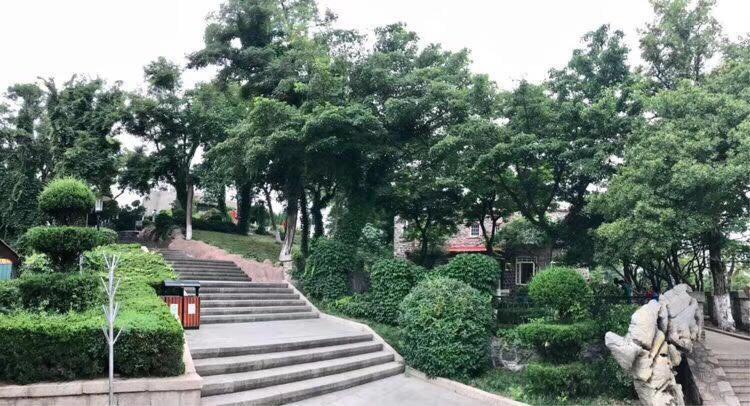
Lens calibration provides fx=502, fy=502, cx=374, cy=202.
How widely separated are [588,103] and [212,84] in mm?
14728

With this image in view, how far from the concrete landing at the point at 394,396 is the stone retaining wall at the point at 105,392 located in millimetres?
1827

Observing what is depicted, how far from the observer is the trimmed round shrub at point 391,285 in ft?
40.0

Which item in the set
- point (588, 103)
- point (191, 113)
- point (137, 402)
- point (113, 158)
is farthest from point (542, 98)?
point (113, 158)

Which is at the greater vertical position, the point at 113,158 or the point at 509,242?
the point at 113,158

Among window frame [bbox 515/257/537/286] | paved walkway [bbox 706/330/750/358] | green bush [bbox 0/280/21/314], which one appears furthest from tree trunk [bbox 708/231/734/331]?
green bush [bbox 0/280/21/314]

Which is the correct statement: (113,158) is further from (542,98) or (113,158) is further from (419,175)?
(542,98)

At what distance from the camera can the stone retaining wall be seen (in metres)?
→ 5.65

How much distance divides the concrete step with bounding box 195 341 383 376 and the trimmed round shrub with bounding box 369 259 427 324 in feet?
5.39

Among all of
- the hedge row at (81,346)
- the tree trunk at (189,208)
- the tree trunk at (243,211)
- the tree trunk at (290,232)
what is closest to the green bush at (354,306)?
the tree trunk at (290,232)

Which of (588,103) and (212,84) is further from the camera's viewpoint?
(212,84)

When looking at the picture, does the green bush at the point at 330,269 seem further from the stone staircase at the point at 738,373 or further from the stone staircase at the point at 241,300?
the stone staircase at the point at 738,373

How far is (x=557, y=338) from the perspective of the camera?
8.80 m

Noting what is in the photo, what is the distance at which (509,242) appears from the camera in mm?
19484

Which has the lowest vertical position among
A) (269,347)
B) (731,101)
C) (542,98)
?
(269,347)
